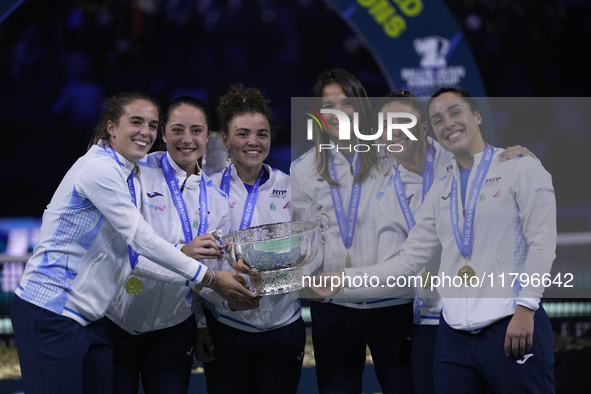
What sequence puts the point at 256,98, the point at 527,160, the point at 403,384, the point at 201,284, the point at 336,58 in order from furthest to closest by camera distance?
1. the point at 336,58
2. the point at 256,98
3. the point at 403,384
4. the point at 201,284
5. the point at 527,160

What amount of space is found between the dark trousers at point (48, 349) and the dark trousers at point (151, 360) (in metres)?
0.33

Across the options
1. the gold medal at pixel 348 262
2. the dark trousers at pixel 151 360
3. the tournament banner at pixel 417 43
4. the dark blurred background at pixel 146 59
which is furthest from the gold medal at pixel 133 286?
the tournament banner at pixel 417 43

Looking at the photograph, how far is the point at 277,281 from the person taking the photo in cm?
246

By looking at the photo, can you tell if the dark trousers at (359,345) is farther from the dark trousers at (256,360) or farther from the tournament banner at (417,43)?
the tournament banner at (417,43)

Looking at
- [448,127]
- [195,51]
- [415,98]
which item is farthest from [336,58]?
[448,127]

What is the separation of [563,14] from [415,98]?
3927mm

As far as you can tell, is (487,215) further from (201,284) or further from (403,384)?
(201,284)

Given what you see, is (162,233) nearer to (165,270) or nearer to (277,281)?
(165,270)

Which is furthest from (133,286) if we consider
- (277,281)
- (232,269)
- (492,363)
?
(492,363)

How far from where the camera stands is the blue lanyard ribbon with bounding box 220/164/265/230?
2666 millimetres

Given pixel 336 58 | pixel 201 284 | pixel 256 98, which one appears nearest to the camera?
pixel 201 284

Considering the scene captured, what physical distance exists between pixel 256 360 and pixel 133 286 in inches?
27.6

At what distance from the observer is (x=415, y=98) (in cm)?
276

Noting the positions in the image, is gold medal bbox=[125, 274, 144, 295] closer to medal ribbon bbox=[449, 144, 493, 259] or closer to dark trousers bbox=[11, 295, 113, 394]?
dark trousers bbox=[11, 295, 113, 394]
